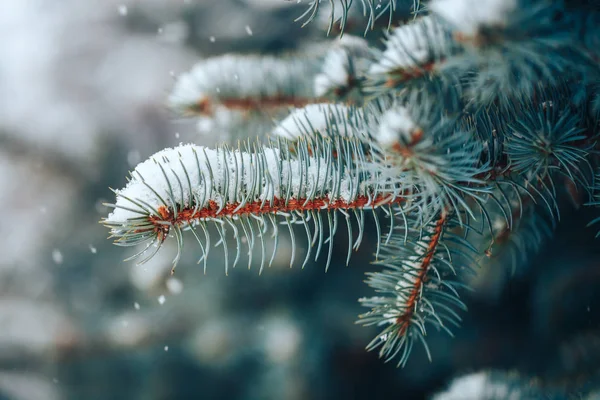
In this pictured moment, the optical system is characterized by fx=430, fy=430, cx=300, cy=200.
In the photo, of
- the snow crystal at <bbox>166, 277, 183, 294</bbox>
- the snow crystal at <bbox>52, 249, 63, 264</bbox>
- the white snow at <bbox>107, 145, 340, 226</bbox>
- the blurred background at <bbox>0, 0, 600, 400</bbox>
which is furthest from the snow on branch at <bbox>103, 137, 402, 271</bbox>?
the snow crystal at <bbox>52, 249, 63, 264</bbox>

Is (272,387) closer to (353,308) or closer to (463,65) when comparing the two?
(353,308)

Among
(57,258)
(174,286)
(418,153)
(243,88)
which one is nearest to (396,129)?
(418,153)

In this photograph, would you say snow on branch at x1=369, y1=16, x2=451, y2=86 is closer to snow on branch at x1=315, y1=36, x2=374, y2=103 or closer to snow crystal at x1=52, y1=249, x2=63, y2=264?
snow on branch at x1=315, y1=36, x2=374, y2=103

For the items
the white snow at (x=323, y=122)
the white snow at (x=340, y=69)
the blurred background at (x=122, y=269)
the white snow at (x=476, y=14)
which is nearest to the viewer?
the white snow at (x=476, y=14)

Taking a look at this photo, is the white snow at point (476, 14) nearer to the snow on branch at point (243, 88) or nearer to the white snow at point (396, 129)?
the white snow at point (396, 129)

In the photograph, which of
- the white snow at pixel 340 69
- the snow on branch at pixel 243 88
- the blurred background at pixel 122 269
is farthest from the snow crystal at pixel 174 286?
the white snow at pixel 340 69

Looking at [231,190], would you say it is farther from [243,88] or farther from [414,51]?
[243,88]
